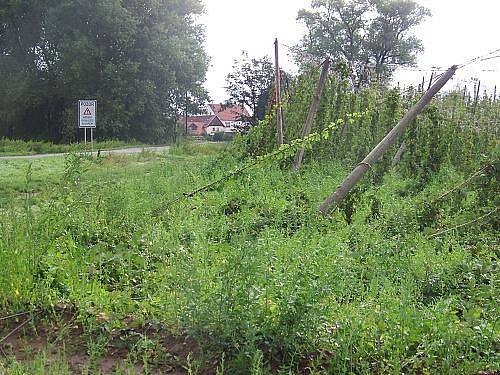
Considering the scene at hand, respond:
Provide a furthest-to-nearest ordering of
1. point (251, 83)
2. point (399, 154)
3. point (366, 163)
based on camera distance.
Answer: point (251, 83)
point (399, 154)
point (366, 163)

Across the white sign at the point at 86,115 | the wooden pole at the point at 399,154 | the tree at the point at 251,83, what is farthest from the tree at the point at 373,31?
the wooden pole at the point at 399,154

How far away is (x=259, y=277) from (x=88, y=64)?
37806 millimetres

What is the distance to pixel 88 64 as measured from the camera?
38.5 metres

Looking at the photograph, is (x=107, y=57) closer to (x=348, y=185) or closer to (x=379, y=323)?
(x=348, y=185)

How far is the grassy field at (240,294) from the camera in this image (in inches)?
118

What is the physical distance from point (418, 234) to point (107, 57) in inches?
1478

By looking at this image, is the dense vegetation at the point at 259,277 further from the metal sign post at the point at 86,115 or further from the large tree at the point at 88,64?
the large tree at the point at 88,64

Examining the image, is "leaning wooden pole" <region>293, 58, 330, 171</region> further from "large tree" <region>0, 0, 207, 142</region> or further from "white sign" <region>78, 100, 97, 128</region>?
"large tree" <region>0, 0, 207, 142</region>

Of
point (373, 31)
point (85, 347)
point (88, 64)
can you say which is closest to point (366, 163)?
point (85, 347)

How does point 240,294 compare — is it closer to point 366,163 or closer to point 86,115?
point 366,163

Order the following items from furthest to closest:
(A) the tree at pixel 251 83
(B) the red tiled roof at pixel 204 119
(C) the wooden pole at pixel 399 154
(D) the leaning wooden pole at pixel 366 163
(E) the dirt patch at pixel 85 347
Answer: (B) the red tiled roof at pixel 204 119 → (A) the tree at pixel 251 83 → (C) the wooden pole at pixel 399 154 → (D) the leaning wooden pole at pixel 366 163 → (E) the dirt patch at pixel 85 347

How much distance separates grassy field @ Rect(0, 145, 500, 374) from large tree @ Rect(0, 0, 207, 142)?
34.7 m

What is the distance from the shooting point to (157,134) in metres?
43.1

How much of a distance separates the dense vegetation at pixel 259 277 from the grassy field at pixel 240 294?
11mm
